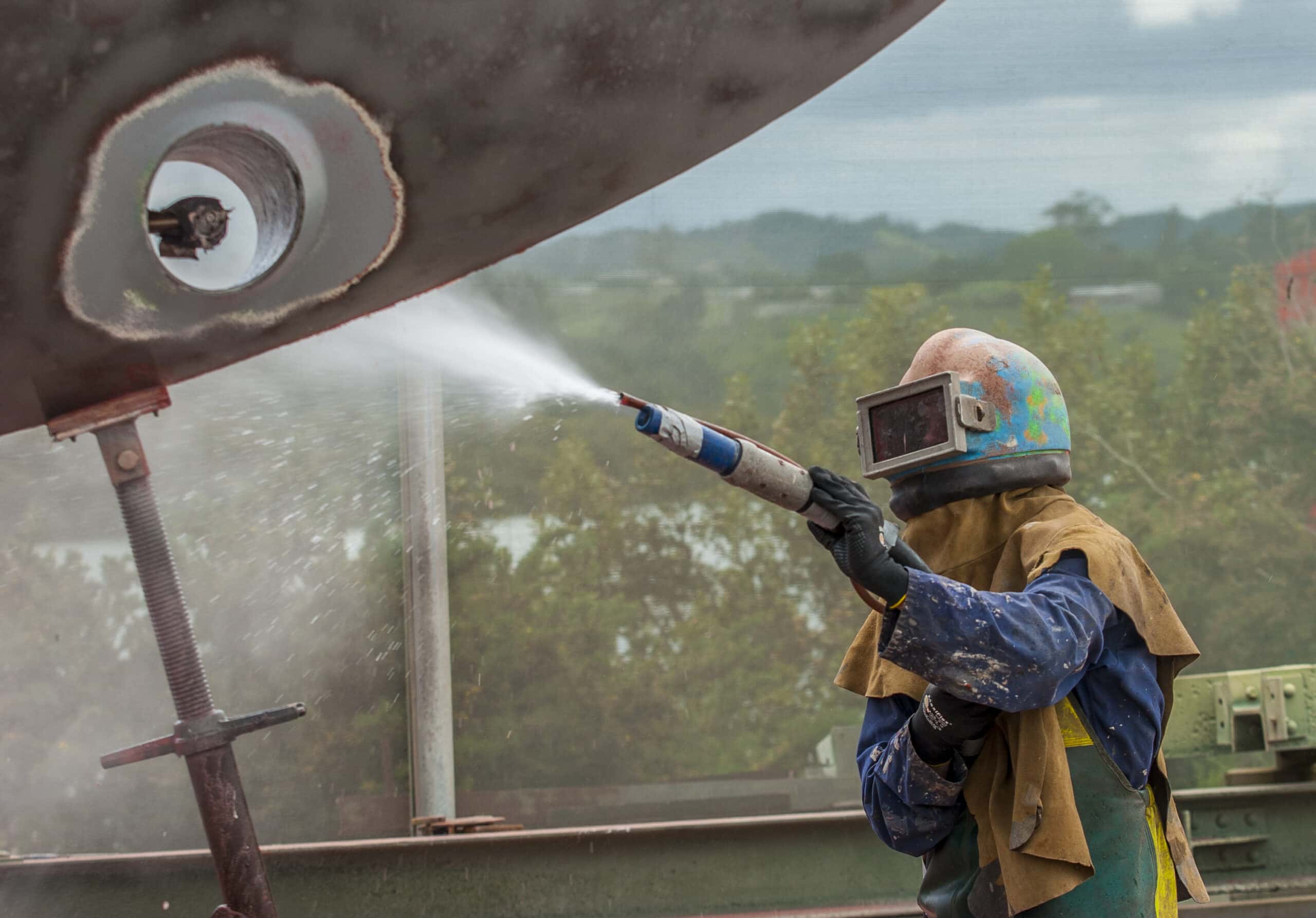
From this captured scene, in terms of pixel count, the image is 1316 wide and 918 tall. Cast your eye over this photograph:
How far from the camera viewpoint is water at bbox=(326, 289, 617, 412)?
278cm

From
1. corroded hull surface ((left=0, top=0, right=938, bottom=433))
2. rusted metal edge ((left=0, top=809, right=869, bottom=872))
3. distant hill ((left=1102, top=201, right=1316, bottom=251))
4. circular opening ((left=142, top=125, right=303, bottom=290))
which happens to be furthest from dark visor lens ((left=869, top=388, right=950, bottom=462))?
Result: distant hill ((left=1102, top=201, right=1316, bottom=251))

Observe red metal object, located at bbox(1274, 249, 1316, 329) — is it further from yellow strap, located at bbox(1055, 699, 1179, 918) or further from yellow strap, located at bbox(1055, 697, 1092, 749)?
yellow strap, located at bbox(1055, 697, 1092, 749)

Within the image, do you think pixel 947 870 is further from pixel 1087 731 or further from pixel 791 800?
pixel 791 800

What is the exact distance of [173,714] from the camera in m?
5.22

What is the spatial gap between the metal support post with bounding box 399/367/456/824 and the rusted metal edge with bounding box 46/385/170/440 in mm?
3494

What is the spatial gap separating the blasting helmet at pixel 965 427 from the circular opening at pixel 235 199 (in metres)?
0.91

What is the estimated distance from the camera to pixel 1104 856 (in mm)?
1709

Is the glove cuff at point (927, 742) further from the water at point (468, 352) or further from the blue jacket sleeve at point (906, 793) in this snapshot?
the water at point (468, 352)

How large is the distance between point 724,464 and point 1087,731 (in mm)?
729

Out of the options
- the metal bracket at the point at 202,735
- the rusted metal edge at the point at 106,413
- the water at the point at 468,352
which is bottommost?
the metal bracket at the point at 202,735

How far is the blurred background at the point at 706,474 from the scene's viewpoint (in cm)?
540

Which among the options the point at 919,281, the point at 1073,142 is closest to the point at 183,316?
the point at 919,281

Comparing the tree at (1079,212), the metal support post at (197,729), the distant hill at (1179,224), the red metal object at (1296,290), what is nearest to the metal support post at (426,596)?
the metal support post at (197,729)

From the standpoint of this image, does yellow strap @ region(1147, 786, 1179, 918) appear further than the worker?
Yes
